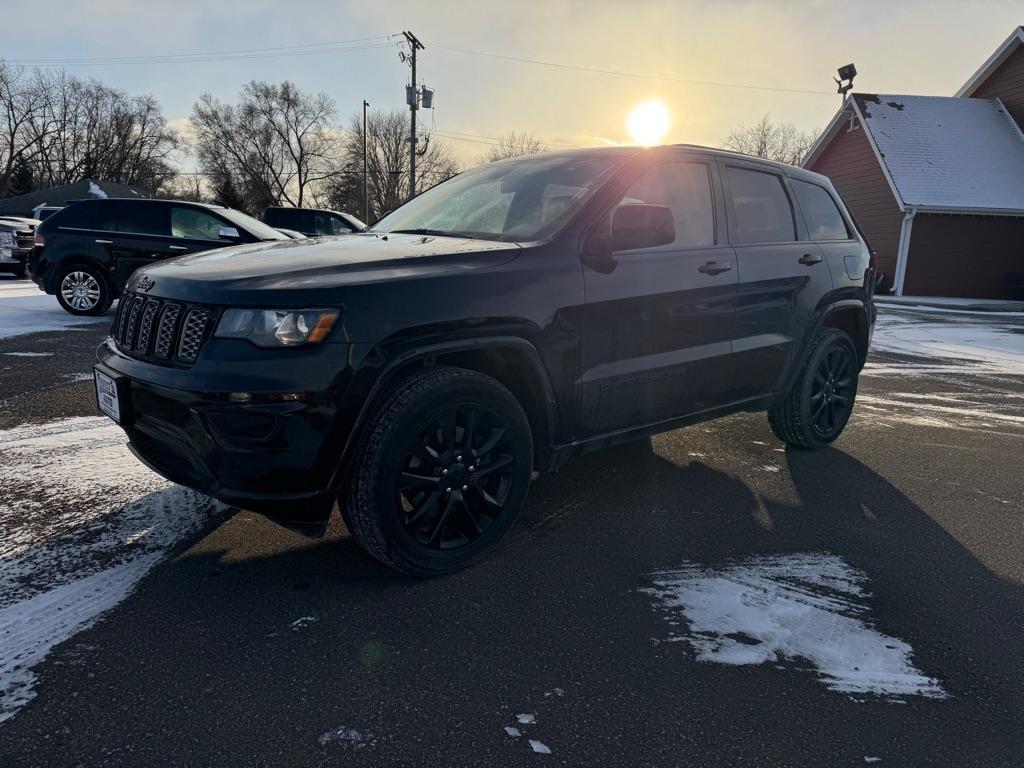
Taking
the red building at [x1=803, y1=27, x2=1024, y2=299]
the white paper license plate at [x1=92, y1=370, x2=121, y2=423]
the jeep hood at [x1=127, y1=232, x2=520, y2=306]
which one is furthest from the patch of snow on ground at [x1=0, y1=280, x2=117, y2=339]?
the red building at [x1=803, y1=27, x2=1024, y2=299]

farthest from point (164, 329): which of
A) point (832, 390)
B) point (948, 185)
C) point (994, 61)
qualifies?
point (994, 61)

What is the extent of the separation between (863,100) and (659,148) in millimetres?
23885

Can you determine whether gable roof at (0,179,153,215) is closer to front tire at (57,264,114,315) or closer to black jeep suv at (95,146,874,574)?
front tire at (57,264,114,315)

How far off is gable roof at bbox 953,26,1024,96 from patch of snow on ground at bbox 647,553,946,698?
2624cm

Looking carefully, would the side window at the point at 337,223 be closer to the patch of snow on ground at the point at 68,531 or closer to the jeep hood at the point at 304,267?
the patch of snow on ground at the point at 68,531

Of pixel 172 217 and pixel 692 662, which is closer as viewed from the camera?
pixel 692 662

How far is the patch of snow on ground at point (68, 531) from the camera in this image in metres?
2.24

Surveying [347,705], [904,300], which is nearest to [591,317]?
[347,705]

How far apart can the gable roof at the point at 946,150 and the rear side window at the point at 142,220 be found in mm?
19909

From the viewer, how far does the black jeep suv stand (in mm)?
2244

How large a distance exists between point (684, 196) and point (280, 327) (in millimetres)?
2266

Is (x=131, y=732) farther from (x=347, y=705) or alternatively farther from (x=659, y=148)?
(x=659, y=148)

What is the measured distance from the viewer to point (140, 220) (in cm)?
936

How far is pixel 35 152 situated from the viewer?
218ft
